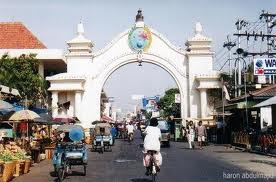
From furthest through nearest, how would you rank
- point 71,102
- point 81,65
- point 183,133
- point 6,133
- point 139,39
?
point 81,65, point 71,102, point 139,39, point 183,133, point 6,133

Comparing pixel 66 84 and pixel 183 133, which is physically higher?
pixel 66 84

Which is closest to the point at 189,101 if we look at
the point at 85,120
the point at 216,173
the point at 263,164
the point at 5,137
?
the point at 85,120

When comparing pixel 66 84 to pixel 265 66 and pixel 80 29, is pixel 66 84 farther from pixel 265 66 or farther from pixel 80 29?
pixel 265 66

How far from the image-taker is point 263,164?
19797 millimetres

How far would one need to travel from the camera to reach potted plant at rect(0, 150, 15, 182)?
49.4 feet

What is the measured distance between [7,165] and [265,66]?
1728 cm

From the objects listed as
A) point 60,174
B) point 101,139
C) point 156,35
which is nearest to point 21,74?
point 101,139

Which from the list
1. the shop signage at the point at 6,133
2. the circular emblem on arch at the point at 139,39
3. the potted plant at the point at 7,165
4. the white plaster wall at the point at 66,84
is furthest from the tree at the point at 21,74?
the potted plant at the point at 7,165

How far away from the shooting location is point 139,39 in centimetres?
4616

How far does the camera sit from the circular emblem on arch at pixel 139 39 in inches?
1817

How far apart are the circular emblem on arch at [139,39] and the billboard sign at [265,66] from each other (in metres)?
18.3

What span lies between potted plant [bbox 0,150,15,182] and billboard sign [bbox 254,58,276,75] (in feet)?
53.4

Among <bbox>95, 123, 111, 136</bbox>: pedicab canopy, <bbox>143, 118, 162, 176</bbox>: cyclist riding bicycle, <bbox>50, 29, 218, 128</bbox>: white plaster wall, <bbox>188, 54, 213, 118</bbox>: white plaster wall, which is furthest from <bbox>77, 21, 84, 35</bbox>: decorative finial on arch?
<bbox>143, 118, 162, 176</bbox>: cyclist riding bicycle

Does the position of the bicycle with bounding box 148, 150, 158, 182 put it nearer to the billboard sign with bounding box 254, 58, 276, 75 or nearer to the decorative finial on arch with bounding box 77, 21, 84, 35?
the billboard sign with bounding box 254, 58, 276, 75
